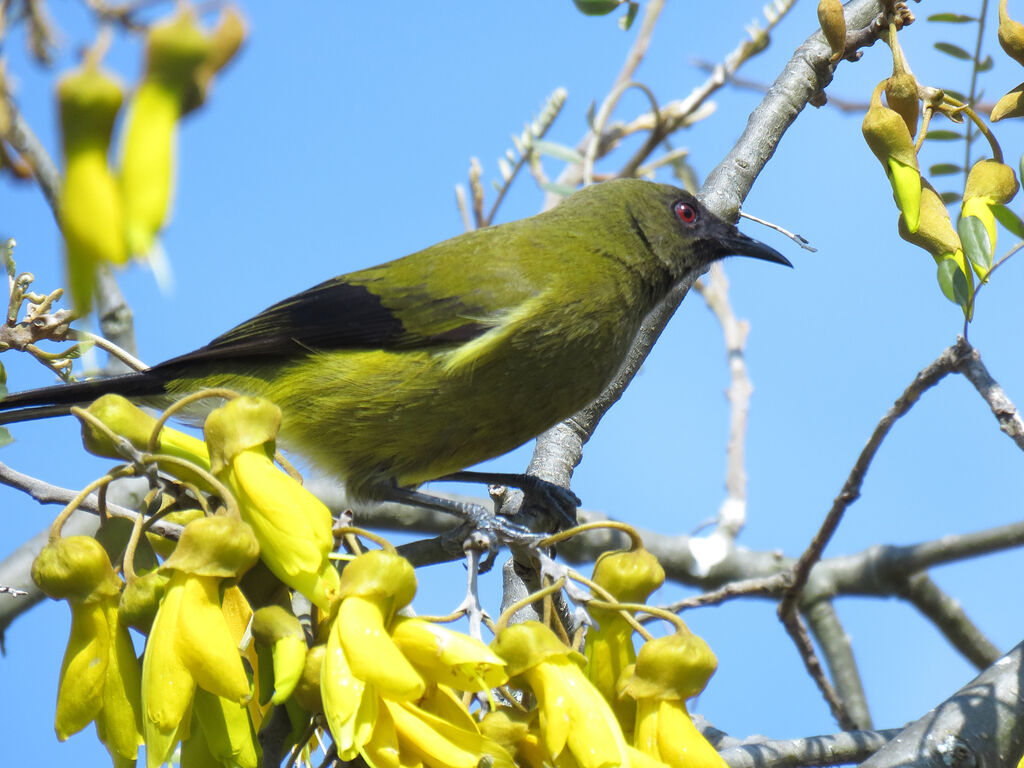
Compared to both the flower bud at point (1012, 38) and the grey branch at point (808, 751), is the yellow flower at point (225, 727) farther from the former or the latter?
the flower bud at point (1012, 38)

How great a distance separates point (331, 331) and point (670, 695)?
268cm

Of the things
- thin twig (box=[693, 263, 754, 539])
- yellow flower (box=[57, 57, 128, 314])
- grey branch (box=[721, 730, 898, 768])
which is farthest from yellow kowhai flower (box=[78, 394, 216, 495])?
thin twig (box=[693, 263, 754, 539])

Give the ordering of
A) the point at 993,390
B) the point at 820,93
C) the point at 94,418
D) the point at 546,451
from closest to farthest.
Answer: the point at 94,418 → the point at 993,390 → the point at 820,93 → the point at 546,451

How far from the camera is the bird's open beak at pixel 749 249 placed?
4.84 meters

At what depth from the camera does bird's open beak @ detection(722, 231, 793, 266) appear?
15.9 feet

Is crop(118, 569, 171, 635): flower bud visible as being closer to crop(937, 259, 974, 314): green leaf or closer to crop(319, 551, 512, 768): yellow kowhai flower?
crop(319, 551, 512, 768): yellow kowhai flower

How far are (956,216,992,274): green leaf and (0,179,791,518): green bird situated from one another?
207 centimetres

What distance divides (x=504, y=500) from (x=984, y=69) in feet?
7.00

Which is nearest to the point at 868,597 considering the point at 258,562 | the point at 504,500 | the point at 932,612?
the point at 932,612

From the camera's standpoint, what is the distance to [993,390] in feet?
8.70

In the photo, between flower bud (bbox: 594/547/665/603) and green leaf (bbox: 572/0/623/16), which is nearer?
flower bud (bbox: 594/547/665/603)

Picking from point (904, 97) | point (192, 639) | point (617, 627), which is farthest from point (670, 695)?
point (904, 97)

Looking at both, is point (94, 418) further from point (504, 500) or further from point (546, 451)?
point (546, 451)

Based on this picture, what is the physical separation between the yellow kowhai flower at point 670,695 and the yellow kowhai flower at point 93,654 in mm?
848
